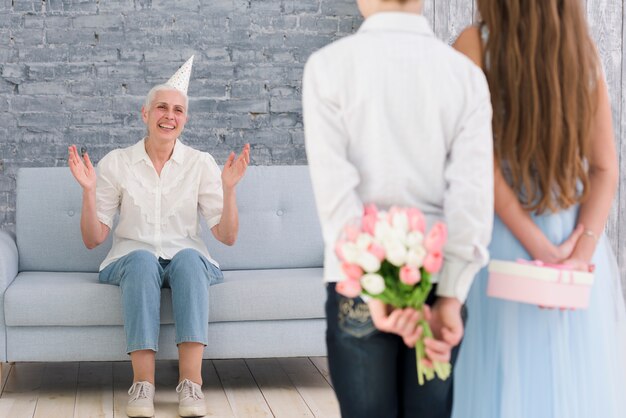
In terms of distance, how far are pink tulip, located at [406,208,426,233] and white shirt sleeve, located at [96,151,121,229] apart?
6.94 ft

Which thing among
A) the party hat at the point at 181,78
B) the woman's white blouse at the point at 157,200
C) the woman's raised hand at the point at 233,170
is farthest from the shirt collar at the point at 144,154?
the woman's raised hand at the point at 233,170

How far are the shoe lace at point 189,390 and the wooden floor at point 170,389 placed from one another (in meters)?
0.07

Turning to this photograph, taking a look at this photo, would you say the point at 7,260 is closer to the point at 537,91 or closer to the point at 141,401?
the point at 141,401

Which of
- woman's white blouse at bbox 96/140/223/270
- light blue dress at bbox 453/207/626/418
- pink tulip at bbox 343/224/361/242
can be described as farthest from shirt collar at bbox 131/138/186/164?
pink tulip at bbox 343/224/361/242

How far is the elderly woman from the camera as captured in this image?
2.94 metres

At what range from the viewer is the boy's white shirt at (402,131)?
1298 mm

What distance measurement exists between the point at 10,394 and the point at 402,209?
228cm

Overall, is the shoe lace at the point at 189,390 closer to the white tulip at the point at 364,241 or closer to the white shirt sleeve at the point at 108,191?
the white shirt sleeve at the point at 108,191

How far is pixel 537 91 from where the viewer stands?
4.88ft

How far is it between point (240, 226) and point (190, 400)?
35.3 inches

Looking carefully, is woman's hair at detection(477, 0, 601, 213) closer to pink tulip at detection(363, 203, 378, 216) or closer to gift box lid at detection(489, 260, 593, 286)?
gift box lid at detection(489, 260, 593, 286)

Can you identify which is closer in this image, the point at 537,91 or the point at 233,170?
the point at 537,91

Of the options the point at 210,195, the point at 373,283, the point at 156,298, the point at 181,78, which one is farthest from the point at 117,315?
the point at 373,283

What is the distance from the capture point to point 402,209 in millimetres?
1260
